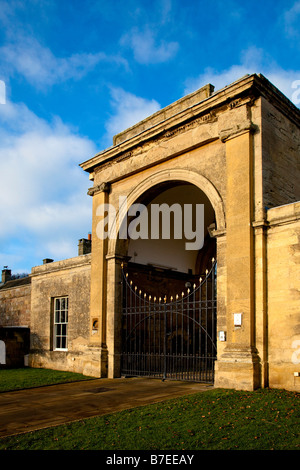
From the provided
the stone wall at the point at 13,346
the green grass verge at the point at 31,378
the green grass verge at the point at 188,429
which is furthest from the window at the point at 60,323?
the green grass verge at the point at 188,429

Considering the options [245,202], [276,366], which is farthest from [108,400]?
[245,202]

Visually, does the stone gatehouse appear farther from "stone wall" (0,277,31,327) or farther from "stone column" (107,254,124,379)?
"stone wall" (0,277,31,327)

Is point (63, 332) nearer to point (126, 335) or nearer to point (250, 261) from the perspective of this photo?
point (126, 335)

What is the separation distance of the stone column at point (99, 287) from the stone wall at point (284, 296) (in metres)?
5.20

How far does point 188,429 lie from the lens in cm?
568

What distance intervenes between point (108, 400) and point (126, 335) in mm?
4104

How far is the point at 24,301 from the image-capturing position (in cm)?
1856

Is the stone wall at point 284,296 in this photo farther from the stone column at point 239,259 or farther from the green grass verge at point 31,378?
the green grass verge at point 31,378

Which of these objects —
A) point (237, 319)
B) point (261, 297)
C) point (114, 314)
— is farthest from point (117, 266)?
point (261, 297)

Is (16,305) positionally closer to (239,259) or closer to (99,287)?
(99,287)

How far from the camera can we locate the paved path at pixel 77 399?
21.5 ft

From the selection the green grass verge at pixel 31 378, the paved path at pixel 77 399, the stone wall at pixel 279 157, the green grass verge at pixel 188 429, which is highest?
the stone wall at pixel 279 157

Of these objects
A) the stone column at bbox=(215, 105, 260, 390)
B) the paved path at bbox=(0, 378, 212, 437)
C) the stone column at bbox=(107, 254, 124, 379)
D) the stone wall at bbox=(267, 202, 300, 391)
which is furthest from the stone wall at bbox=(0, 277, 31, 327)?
the stone wall at bbox=(267, 202, 300, 391)

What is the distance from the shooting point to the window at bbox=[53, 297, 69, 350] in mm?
14298
